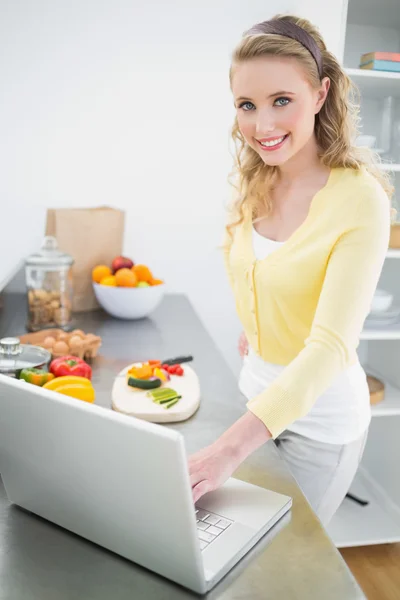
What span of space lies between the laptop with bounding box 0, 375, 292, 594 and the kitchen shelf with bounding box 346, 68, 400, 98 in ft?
5.68

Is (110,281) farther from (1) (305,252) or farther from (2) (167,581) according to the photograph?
(2) (167,581)

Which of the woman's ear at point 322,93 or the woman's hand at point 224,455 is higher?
the woman's ear at point 322,93

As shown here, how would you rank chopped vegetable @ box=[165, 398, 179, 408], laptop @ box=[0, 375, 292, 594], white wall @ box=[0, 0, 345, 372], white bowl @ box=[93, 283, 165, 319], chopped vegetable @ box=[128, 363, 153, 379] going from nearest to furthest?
laptop @ box=[0, 375, 292, 594] < chopped vegetable @ box=[165, 398, 179, 408] < chopped vegetable @ box=[128, 363, 153, 379] < white bowl @ box=[93, 283, 165, 319] < white wall @ box=[0, 0, 345, 372]

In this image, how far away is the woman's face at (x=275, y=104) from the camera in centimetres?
116

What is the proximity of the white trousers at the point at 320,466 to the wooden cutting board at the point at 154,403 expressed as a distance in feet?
0.72

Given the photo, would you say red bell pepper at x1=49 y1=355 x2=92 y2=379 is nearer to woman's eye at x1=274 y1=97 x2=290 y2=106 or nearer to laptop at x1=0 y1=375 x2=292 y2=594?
laptop at x1=0 y1=375 x2=292 y2=594

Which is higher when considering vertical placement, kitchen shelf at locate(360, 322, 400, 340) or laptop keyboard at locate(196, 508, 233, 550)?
laptop keyboard at locate(196, 508, 233, 550)

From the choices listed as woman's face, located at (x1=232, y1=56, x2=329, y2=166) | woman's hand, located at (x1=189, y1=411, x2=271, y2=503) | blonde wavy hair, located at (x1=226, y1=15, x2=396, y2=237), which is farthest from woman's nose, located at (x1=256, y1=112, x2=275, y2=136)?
woman's hand, located at (x1=189, y1=411, x2=271, y2=503)

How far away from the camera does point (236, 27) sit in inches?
93.6

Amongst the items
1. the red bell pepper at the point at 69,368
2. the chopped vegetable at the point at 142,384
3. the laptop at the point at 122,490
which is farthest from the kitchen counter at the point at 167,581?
the red bell pepper at the point at 69,368

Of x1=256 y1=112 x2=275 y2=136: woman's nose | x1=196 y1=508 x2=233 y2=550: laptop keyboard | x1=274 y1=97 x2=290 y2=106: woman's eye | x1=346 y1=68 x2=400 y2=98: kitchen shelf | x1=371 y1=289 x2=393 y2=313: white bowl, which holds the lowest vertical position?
x1=371 y1=289 x2=393 y2=313: white bowl

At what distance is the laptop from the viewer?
69cm

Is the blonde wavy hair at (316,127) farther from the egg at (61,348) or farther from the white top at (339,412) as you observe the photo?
the egg at (61,348)

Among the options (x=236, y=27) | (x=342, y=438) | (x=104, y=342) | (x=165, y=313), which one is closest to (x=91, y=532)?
(x=342, y=438)
